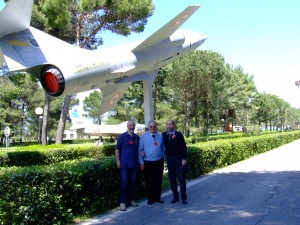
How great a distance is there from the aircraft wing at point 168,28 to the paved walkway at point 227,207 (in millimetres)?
4465

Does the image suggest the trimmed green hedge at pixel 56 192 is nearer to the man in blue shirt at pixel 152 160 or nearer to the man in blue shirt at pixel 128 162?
the man in blue shirt at pixel 128 162

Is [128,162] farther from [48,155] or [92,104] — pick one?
[92,104]

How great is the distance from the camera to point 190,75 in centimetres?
3934

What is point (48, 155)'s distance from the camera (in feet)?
48.3

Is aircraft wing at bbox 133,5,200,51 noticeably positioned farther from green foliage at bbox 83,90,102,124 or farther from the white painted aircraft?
green foliage at bbox 83,90,102,124

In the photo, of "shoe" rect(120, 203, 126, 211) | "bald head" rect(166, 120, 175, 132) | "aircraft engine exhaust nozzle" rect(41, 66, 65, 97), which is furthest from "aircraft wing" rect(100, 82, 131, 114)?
"shoe" rect(120, 203, 126, 211)

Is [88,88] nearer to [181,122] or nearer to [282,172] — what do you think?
[282,172]

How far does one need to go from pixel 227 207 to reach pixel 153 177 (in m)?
1.59

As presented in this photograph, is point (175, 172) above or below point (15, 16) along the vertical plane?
below

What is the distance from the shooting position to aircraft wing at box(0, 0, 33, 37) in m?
7.61

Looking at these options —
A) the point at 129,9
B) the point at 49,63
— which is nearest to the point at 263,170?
the point at 49,63

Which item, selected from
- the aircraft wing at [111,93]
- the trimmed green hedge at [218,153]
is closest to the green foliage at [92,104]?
the trimmed green hedge at [218,153]

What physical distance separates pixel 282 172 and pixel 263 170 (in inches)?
28.7

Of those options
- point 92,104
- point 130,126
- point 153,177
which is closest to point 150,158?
point 153,177
